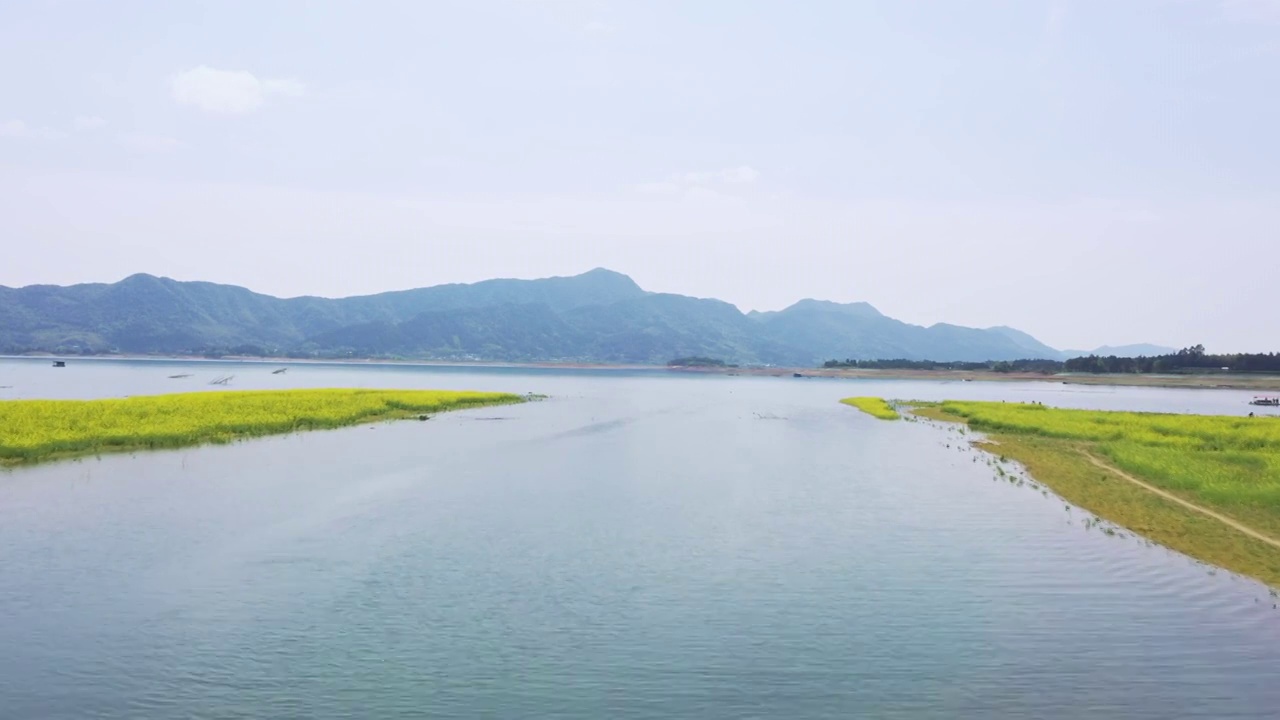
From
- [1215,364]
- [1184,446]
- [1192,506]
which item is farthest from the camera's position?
[1215,364]

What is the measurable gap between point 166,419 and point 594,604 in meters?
42.8

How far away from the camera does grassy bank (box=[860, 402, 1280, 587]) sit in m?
23.4

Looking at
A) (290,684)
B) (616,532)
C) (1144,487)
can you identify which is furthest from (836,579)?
(1144,487)

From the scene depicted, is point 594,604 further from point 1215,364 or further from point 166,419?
point 1215,364

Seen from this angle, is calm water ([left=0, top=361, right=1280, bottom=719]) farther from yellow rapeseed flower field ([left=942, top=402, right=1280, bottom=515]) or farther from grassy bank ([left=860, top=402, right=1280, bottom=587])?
yellow rapeseed flower field ([left=942, top=402, right=1280, bottom=515])

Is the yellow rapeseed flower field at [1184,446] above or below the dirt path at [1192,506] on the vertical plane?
above

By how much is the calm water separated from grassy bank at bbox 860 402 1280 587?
1866mm

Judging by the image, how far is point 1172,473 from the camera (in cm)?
3359

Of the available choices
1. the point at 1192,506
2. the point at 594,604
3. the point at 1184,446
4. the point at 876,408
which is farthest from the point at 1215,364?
the point at 594,604

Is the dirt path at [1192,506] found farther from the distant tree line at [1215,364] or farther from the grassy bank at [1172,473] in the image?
the distant tree line at [1215,364]

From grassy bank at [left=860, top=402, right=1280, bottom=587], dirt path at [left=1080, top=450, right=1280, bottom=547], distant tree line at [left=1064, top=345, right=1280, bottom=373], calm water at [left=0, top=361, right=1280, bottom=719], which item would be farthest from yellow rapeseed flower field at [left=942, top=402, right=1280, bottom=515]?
distant tree line at [left=1064, top=345, right=1280, bottom=373]

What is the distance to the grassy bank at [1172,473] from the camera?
23359mm

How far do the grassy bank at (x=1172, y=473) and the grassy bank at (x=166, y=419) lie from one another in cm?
4257

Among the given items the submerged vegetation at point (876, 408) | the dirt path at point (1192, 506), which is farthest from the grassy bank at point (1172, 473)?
the submerged vegetation at point (876, 408)
